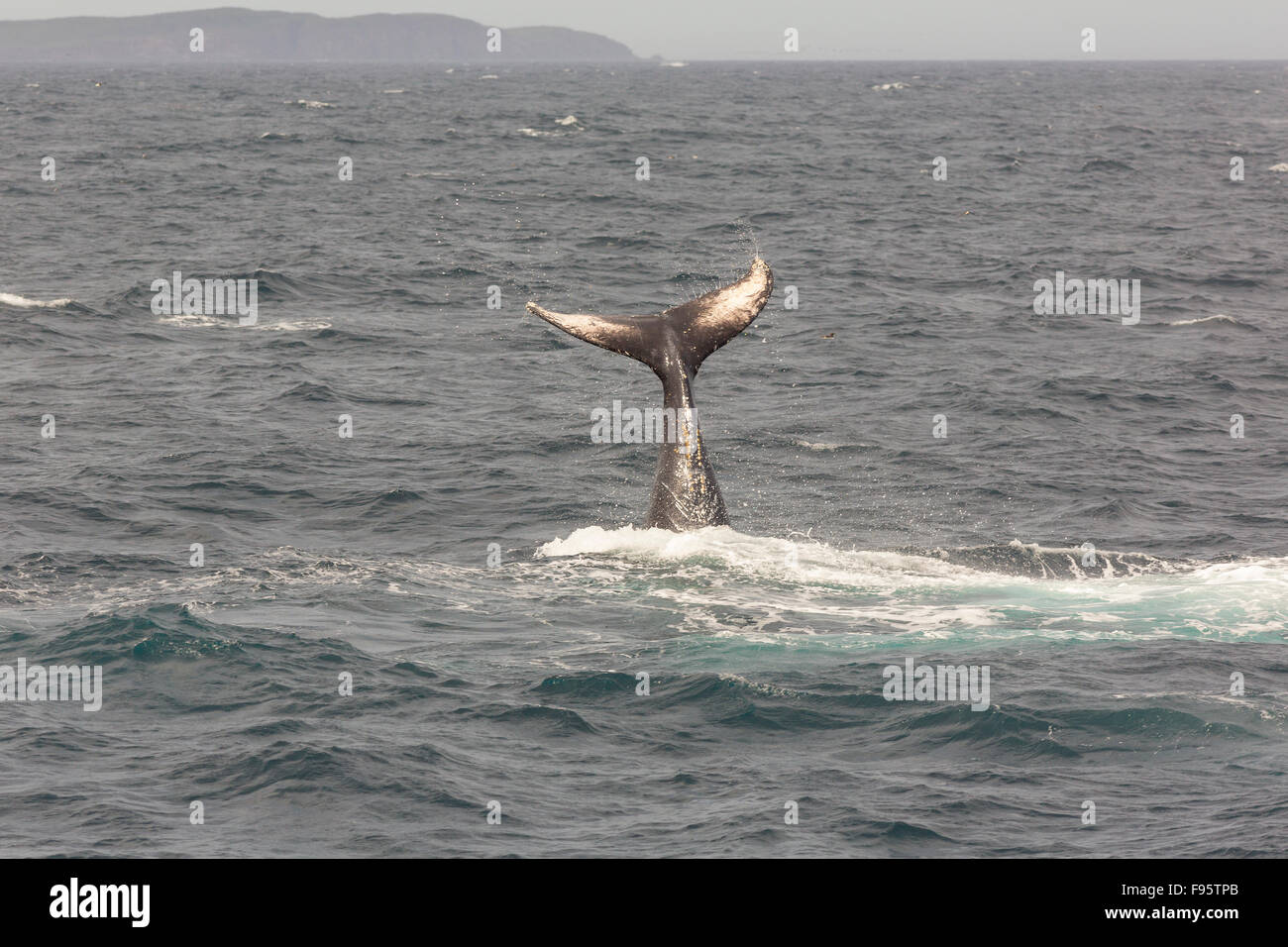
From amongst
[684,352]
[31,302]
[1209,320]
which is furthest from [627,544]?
[31,302]

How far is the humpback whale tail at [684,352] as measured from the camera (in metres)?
20.9

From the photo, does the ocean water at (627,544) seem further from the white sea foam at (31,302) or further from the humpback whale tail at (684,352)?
the humpback whale tail at (684,352)

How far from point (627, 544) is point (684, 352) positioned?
2797mm

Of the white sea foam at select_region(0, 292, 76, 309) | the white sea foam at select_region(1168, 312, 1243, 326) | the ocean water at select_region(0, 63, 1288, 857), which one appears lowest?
the ocean water at select_region(0, 63, 1288, 857)

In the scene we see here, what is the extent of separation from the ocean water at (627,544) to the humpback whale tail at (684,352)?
54cm

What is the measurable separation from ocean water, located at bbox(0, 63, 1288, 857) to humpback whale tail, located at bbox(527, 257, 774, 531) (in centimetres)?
54

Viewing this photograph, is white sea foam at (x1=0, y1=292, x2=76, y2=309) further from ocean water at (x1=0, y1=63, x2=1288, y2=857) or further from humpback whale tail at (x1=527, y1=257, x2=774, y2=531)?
humpback whale tail at (x1=527, y1=257, x2=774, y2=531)

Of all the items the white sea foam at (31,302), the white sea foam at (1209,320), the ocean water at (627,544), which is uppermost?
the white sea foam at (31,302)

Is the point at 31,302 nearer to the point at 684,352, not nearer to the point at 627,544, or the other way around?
the point at 627,544

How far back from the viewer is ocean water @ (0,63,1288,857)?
544 inches

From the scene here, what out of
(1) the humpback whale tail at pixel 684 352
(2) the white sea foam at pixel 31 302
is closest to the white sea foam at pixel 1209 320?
(1) the humpback whale tail at pixel 684 352

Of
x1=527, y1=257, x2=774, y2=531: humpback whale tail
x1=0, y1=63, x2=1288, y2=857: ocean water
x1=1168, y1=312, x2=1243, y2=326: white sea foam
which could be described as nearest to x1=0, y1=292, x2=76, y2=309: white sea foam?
x1=0, y1=63, x2=1288, y2=857: ocean water
